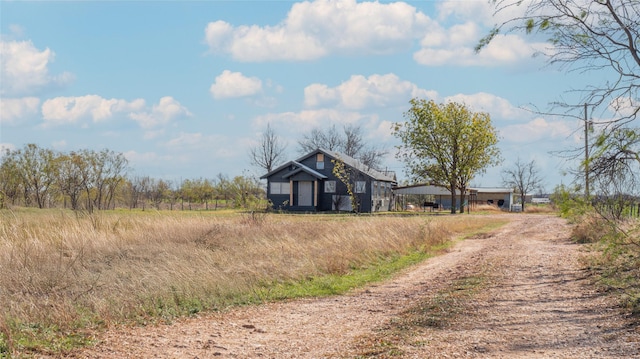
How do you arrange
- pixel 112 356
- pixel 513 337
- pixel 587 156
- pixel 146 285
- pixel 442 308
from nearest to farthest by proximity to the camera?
pixel 112 356 < pixel 513 337 < pixel 442 308 < pixel 146 285 < pixel 587 156

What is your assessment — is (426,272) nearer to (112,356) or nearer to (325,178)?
(112,356)

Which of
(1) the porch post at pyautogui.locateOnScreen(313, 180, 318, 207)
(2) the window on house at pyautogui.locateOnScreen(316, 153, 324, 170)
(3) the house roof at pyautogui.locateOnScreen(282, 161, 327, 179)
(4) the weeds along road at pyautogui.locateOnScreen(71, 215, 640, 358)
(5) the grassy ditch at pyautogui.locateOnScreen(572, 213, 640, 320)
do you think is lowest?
(4) the weeds along road at pyautogui.locateOnScreen(71, 215, 640, 358)

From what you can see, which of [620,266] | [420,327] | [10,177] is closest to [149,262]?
[420,327]

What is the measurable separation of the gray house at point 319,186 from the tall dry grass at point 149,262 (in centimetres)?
3272

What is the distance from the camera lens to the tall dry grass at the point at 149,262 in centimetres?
889

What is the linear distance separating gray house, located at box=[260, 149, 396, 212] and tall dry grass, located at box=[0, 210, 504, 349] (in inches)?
1288

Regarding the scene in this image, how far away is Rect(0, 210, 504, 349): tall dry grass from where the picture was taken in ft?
29.2

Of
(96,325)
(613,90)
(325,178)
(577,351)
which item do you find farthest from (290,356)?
(325,178)

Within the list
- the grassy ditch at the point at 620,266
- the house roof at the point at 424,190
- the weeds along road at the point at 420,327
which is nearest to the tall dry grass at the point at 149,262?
the weeds along road at the point at 420,327

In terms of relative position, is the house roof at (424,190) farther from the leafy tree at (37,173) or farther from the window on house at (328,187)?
the leafy tree at (37,173)

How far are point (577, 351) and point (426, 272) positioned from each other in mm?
7601

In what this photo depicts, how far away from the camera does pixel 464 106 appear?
56.2 meters

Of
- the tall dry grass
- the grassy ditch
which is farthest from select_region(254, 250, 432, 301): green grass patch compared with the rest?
the grassy ditch

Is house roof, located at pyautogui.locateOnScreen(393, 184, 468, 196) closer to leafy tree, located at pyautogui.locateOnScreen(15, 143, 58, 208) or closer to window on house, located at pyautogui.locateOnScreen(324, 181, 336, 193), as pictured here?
window on house, located at pyautogui.locateOnScreen(324, 181, 336, 193)
